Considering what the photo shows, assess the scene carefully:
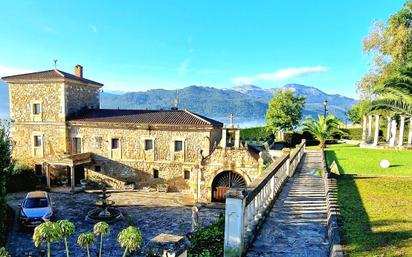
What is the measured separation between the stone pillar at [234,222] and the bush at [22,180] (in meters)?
29.3

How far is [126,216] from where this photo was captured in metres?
20.6

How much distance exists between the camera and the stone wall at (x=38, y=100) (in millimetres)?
29125

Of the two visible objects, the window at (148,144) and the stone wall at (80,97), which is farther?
the stone wall at (80,97)

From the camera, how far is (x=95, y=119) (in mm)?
29375

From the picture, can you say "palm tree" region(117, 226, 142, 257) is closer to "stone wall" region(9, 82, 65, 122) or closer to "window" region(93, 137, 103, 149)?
"window" region(93, 137, 103, 149)

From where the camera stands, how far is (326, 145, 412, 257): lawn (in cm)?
520

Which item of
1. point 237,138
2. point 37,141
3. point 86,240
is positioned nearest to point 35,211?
point 237,138

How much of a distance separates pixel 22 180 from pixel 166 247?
102 feet

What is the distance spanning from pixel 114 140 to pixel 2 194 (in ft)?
59.2

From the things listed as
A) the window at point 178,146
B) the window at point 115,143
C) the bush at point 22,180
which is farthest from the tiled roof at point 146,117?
the bush at point 22,180

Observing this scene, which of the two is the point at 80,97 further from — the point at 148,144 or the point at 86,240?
the point at 86,240

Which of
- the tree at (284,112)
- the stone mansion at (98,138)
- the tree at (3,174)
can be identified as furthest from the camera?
the tree at (284,112)

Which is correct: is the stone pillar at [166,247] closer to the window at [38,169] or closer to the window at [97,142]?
the window at [97,142]

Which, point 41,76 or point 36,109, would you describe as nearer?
point 41,76
